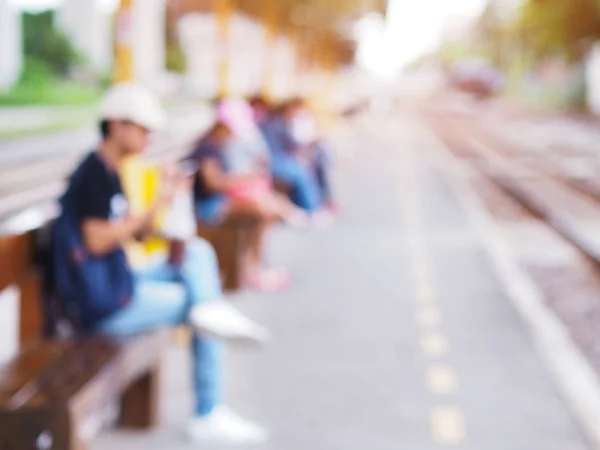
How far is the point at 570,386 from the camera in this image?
19.4ft

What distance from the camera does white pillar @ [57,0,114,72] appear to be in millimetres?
59484

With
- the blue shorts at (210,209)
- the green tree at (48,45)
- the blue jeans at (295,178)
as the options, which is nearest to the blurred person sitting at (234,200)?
the blue shorts at (210,209)

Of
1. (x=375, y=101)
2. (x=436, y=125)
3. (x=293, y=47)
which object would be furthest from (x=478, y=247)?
(x=375, y=101)

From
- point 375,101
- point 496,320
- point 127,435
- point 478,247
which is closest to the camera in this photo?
point 127,435

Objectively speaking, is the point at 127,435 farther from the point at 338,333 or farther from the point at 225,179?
the point at 225,179

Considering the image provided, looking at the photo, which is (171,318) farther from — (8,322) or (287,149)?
(287,149)

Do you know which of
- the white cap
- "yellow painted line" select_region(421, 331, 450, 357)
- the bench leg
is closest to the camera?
the white cap

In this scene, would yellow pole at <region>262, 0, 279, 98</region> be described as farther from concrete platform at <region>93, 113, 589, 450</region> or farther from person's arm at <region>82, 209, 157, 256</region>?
person's arm at <region>82, 209, 157, 256</region>

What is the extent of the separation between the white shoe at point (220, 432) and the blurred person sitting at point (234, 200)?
3422 millimetres

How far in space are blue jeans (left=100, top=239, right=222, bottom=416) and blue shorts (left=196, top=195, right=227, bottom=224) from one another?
3518 millimetres

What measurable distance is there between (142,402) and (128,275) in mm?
650

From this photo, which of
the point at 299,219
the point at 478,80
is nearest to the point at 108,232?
the point at 299,219

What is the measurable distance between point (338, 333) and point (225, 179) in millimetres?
1675

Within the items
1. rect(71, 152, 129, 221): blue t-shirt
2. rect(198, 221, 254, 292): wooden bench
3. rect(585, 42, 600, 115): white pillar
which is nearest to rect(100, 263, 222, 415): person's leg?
rect(71, 152, 129, 221): blue t-shirt
